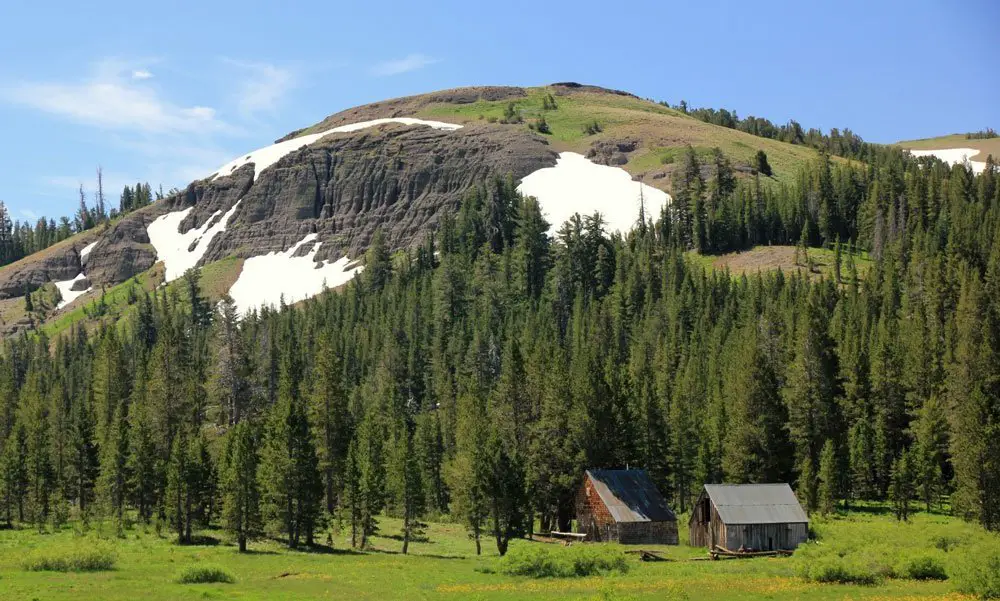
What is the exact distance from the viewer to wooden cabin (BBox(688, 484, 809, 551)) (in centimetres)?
6234

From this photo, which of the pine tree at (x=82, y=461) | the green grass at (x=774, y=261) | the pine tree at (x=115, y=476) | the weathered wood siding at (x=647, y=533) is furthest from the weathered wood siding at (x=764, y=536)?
the green grass at (x=774, y=261)

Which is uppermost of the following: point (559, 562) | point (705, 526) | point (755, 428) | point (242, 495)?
point (755, 428)

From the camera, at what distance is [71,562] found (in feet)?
162

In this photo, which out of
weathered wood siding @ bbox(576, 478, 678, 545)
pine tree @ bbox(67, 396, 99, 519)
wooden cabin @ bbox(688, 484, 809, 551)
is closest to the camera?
wooden cabin @ bbox(688, 484, 809, 551)

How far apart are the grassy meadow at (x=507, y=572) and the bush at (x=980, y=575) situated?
127 millimetres

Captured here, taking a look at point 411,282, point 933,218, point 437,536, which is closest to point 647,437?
point 437,536

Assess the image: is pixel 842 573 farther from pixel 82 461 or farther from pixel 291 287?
pixel 291 287

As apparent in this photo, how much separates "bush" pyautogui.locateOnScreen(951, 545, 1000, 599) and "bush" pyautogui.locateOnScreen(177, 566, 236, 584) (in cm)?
3248

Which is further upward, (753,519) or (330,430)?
(330,430)

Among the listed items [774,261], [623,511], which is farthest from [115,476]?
[774,261]

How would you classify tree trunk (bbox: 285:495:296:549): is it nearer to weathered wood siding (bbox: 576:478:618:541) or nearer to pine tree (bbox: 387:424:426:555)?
pine tree (bbox: 387:424:426:555)

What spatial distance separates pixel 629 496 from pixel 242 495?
86.3ft

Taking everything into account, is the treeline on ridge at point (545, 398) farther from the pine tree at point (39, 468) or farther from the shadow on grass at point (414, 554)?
the shadow on grass at point (414, 554)

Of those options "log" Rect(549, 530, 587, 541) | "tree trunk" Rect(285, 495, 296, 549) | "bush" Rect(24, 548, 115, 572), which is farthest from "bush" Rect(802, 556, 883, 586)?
"bush" Rect(24, 548, 115, 572)
